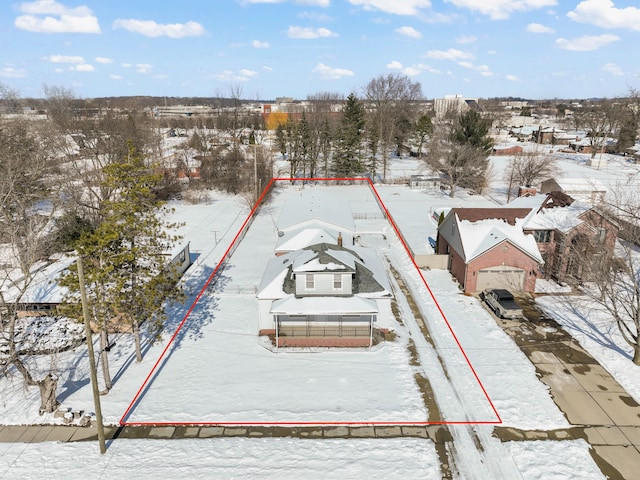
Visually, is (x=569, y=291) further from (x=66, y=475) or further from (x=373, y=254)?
(x=66, y=475)

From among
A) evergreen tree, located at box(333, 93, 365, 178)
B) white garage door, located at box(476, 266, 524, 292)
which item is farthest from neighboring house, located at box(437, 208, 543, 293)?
evergreen tree, located at box(333, 93, 365, 178)

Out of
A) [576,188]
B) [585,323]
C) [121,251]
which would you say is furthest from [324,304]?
[576,188]

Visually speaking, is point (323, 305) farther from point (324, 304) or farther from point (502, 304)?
point (502, 304)

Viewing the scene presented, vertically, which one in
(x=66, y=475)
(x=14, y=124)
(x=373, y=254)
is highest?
(x=14, y=124)

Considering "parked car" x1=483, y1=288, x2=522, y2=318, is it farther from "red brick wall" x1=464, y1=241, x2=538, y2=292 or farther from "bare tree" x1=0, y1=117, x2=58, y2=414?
"bare tree" x1=0, y1=117, x2=58, y2=414

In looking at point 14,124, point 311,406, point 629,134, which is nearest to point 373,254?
point 311,406

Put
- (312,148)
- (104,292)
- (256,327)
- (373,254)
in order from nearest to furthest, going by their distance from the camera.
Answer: (104,292) → (256,327) → (373,254) → (312,148)

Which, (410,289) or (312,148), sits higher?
(312,148)
